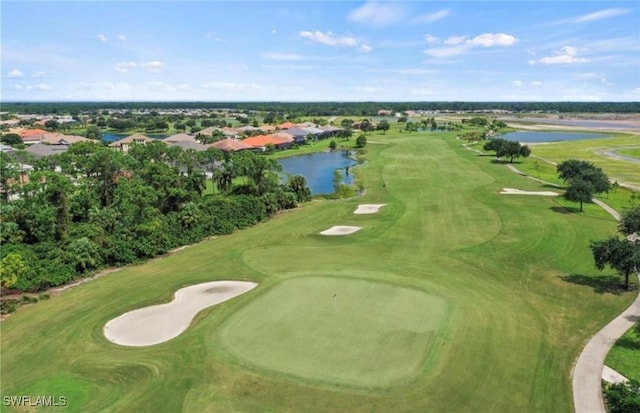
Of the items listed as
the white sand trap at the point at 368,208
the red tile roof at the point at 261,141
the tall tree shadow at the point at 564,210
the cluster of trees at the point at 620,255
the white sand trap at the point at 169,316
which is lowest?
the white sand trap at the point at 169,316

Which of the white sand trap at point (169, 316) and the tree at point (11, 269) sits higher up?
the tree at point (11, 269)

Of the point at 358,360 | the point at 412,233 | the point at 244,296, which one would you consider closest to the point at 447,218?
the point at 412,233

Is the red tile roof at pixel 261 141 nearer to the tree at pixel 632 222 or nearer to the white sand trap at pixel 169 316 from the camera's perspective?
the white sand trap at pixel 169 316

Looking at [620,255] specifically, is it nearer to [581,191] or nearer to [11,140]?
[581,191]

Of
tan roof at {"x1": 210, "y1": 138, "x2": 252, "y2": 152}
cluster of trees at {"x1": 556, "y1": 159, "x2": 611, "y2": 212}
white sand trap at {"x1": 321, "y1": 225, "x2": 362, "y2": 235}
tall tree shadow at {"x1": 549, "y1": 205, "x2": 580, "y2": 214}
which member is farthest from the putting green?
tan roof at {"x1": 210, "y1": 138, "x2": 252, "y2": 152}

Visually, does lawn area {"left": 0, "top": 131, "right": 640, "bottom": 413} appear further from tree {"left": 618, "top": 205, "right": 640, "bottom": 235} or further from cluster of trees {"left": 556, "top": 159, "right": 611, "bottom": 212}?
cluster of trees {"left": 556, "top": 159, "right": 611, "bottom": 212}

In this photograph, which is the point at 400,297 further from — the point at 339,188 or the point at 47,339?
the point at 339,188

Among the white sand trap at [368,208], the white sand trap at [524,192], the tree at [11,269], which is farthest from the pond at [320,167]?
the tree at [11,269]
